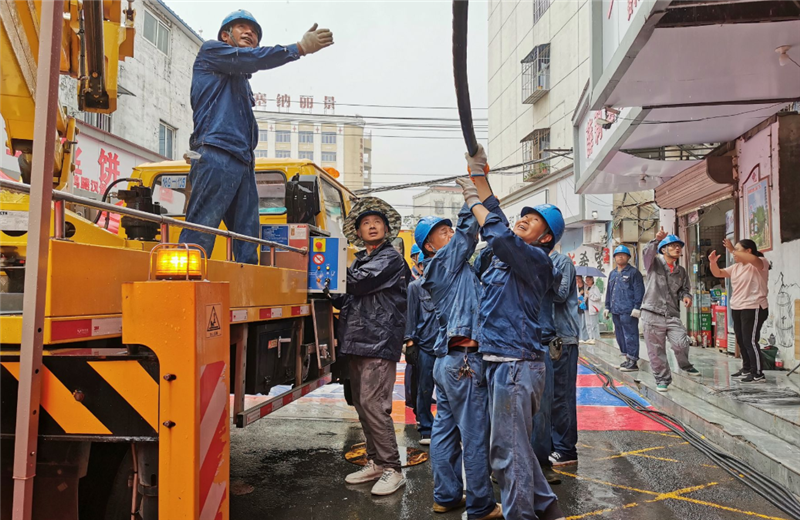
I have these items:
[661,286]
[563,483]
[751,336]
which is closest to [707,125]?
[661,286]

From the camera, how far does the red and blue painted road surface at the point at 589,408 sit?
6625 millimetres

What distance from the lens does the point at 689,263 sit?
12133 millimetres

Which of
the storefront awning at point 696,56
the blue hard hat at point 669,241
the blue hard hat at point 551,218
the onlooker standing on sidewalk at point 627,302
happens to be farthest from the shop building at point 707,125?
the blue hard hat at point 551,218

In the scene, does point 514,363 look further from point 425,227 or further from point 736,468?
point 736,468

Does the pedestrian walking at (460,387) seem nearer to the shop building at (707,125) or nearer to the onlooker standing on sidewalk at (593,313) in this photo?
the shop building at (707,125)

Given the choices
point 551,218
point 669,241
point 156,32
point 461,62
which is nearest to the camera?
point 461,62

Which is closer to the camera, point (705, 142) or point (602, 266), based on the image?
point (705, 142)

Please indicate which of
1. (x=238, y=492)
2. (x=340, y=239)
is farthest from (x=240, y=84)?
(x=238, y=492)

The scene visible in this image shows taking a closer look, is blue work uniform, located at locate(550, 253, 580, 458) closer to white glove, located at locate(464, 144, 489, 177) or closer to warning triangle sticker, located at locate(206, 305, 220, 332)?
white glove, located at locate(464, 144, 489, 177)

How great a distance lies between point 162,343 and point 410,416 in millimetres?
4985

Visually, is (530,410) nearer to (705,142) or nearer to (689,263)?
(705,142)

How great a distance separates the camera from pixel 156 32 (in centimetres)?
1633

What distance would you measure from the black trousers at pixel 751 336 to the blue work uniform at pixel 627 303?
2.16m

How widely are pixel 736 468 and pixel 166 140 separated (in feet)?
56.3
